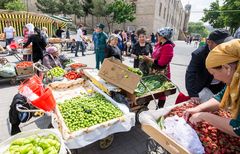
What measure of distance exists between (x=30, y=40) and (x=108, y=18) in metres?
34.7

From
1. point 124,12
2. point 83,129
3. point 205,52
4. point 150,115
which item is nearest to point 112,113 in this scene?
point 83,129

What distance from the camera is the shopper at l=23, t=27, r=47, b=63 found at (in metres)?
6.46

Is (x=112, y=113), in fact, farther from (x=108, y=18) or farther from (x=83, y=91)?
(x=108, y=18)

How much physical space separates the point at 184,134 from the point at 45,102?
2116mm

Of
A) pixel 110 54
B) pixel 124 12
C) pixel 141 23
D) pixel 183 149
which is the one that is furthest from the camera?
pixel 141 23

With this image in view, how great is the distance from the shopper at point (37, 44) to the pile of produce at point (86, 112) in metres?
3.81

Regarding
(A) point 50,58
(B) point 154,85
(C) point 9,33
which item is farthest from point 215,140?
(C) point 9,33

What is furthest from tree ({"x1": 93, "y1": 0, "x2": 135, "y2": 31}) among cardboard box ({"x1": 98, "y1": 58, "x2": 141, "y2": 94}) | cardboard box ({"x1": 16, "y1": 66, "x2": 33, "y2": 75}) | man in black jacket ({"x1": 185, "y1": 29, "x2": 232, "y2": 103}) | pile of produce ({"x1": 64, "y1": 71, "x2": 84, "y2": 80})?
man in black jacket ({"x1": 185, "y1": 29, "x2": 232, "y2": 103})

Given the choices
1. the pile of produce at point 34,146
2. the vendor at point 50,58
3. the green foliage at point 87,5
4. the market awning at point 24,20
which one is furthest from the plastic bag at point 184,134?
the green foliage at point 87,5

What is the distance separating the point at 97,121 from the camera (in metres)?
2.97

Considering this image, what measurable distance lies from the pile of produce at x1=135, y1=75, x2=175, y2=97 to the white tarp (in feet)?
2.09

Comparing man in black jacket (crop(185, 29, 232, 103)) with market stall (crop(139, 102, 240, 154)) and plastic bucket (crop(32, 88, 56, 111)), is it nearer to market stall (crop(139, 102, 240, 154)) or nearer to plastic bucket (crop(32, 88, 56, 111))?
market stall (crop(139, 102, 240, 154))

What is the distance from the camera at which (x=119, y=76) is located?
366cm

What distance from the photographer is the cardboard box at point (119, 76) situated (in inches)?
136
